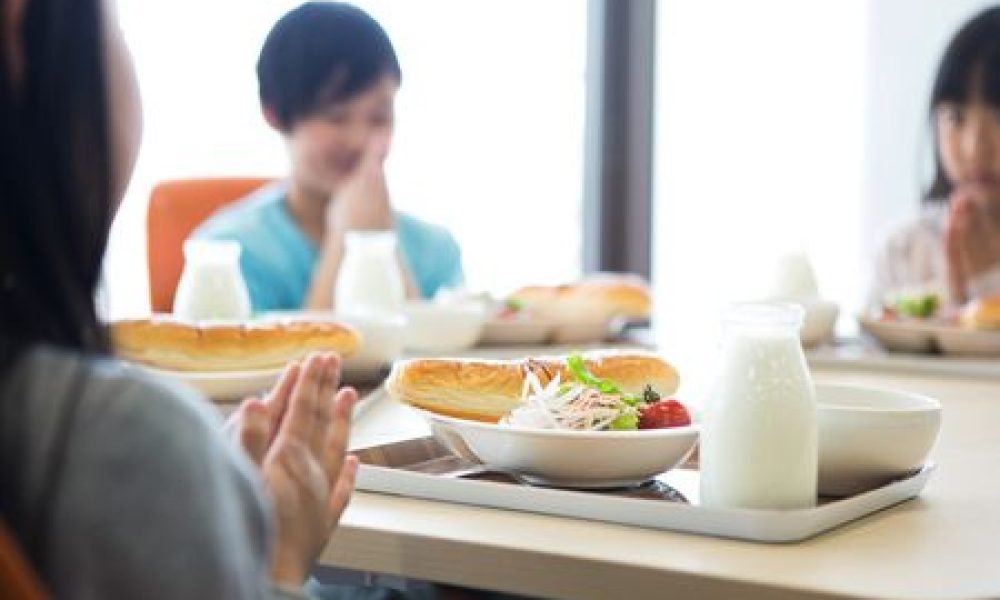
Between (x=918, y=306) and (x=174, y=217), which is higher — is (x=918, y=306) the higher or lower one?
the lower one

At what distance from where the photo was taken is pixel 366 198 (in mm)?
3246

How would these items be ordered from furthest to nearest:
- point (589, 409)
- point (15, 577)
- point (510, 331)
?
point (510, 331)
point (589, 409)
point (15, 577)

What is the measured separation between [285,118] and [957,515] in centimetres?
210

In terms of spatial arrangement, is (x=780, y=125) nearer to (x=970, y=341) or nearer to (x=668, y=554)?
(x=970, y=341)

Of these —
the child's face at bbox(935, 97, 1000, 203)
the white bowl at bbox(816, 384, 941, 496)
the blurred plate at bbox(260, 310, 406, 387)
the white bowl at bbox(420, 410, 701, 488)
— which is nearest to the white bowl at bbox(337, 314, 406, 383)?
the blurred plate at bbox(260, 310, 406, 387)

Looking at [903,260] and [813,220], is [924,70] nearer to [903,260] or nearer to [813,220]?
[813,220]

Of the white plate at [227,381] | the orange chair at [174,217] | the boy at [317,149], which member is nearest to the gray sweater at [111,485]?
Answer: the white plate at [227,381]

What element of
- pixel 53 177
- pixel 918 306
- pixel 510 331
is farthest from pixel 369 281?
pixel 53 177

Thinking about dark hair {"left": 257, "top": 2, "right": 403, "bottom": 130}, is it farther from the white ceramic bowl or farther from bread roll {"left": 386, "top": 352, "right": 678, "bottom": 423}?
bread roll {"left": 386, "top": 352, "right": 678, "bottom": 423}

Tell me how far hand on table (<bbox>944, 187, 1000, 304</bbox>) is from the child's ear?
1.37 m

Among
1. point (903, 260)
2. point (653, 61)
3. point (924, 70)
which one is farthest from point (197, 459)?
point (924, 70)

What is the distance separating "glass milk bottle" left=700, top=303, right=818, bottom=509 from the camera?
4.12 feet

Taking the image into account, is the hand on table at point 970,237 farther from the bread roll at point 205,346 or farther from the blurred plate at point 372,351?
the bread roll at point 205,346

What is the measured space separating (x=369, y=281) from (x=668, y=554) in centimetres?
133
